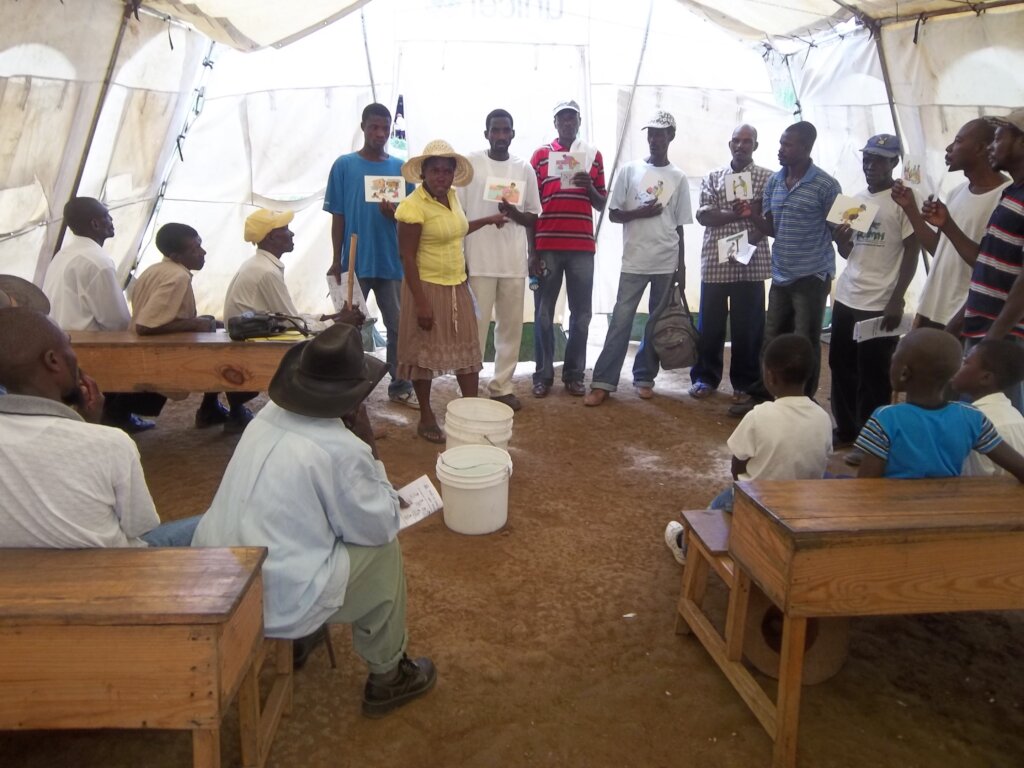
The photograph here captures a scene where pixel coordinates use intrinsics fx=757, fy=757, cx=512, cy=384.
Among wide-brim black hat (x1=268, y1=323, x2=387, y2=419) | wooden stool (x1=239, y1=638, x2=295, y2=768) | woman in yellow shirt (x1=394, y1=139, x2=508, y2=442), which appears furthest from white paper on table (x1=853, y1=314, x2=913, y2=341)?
wooden stool (x1=239, y1=638, x2=295, y2=768)

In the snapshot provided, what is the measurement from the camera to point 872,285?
4102 mm

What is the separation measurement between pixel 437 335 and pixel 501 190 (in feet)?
3.61

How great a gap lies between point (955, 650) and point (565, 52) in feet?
17.0

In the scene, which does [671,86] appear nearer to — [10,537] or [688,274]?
[688,274]

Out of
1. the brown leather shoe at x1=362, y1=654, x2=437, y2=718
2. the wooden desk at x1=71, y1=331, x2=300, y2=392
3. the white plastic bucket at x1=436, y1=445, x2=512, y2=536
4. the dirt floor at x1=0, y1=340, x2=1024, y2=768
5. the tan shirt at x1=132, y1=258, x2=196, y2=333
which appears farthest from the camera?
the tan shirt at x1=132, y1=258, x2=196, y2=333

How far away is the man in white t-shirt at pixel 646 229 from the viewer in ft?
16.5

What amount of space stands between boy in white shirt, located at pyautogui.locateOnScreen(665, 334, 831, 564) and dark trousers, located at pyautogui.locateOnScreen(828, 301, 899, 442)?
1782 millimetres

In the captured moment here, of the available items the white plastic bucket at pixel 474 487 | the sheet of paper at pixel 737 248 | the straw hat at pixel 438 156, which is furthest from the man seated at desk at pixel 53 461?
the sheet of paper at pixel 737 248

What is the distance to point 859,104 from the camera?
565 centimetres

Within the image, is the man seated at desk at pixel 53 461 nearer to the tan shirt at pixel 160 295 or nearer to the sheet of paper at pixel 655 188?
the tan shirt at pixel 160 295

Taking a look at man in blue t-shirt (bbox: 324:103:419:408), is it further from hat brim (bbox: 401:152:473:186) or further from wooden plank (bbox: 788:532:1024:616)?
wooden plank (bbox: 788:532:1024:616)

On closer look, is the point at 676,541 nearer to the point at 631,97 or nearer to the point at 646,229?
the point at 646,229

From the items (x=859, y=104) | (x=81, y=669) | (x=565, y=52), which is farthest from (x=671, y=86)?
(x=81, y=669)

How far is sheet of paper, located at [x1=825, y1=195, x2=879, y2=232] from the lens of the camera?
401cm
